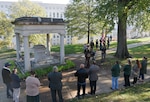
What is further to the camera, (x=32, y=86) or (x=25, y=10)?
(x=25, y=10)


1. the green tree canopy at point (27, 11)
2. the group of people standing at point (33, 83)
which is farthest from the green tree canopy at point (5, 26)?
the group of people standing at point (33, 83)

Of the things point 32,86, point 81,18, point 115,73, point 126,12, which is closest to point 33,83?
point 32,86

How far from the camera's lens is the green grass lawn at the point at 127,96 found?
8625mm

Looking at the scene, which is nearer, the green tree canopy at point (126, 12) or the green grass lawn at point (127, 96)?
the green grass lawn at point (127, 96)

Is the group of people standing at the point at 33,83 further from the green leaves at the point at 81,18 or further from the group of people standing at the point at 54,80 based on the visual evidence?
the green leaves at the point at 81,18

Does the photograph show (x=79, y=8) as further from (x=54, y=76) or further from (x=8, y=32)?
(x=54, y=76)

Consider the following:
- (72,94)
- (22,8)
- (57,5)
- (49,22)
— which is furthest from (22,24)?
(57,5)

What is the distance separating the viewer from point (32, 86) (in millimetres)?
7578

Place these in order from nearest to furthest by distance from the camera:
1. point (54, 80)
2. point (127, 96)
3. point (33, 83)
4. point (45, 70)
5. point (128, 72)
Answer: point (33, 83) < point (54, 80) < point (127, 96) < point (128, 72) < point (45, 70)

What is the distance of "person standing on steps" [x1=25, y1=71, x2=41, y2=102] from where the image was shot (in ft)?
24.6

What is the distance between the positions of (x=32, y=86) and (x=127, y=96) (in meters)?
4.35

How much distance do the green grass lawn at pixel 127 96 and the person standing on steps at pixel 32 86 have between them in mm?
2184

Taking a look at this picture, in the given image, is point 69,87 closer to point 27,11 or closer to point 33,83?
point 33,83

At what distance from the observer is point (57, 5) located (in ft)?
348
